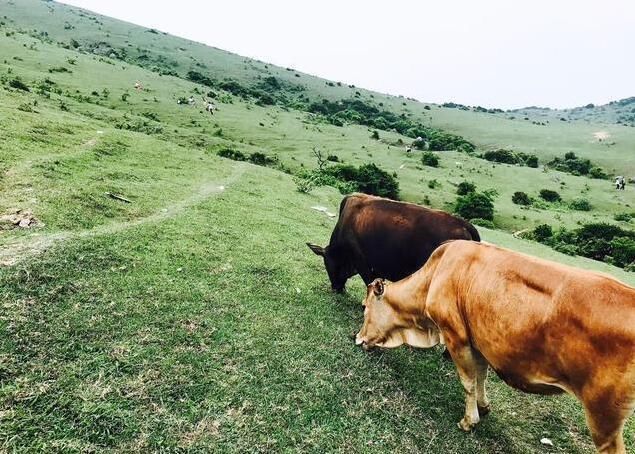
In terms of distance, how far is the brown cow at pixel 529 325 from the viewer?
486 centimetres

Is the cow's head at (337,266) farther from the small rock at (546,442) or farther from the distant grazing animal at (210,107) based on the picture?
the distant grazing animal at (210,107)

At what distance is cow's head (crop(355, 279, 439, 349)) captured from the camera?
24.9 feet

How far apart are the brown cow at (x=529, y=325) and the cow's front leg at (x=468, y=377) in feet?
0.05

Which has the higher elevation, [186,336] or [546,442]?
[546,442]

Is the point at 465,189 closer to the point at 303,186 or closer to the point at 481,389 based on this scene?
the point at 303,186

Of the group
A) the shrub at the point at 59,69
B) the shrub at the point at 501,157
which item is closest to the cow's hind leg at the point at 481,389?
the shrub at the point at 59,69

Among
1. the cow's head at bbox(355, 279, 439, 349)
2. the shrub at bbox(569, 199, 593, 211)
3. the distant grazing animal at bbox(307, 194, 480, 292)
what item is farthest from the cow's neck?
the shrub at bbox(569, 199, 593, 211)

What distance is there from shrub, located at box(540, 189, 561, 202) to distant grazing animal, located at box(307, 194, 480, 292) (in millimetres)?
37926

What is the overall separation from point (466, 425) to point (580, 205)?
134 feet

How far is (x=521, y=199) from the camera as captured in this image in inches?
1585

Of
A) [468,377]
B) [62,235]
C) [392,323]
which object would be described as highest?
[468,377]

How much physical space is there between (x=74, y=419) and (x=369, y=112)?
86308mm

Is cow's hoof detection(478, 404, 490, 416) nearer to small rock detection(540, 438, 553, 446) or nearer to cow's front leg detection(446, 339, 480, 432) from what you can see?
cow's front leg detection(446, 339, 480, 432)

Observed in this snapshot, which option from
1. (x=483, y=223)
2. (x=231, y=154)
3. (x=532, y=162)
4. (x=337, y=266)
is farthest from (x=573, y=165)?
(x=337, y=266)
